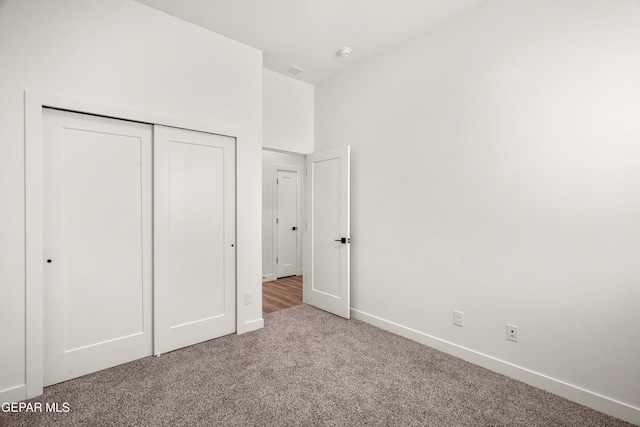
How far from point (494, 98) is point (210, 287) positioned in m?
3.14

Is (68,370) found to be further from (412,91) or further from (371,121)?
(412,91)

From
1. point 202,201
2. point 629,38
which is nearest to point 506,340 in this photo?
point 629,38

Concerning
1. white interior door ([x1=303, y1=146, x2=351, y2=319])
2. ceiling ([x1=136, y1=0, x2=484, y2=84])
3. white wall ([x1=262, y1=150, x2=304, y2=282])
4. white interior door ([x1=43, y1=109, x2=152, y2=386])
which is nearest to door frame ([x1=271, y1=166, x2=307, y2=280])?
white wall ([x1=262, y1=150, x2=304, y2=282])

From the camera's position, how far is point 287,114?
12.9 feet

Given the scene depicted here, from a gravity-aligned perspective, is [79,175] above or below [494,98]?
below

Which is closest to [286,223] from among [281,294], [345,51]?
[281,294]

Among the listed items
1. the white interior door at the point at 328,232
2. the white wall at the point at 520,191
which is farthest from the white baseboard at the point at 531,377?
the white interior door at the point at 328,232

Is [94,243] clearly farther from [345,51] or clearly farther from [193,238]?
[345,51]

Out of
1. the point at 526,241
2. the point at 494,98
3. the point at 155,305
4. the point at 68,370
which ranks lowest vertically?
the point at 68,370

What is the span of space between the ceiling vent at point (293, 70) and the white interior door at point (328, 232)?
1.07 m

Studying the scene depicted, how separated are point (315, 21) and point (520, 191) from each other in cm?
236

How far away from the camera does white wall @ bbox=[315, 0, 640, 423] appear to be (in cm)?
194

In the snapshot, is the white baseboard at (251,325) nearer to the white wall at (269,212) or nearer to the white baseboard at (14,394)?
the white baseboard at (14,394)

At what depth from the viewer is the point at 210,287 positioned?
9.91 feet
